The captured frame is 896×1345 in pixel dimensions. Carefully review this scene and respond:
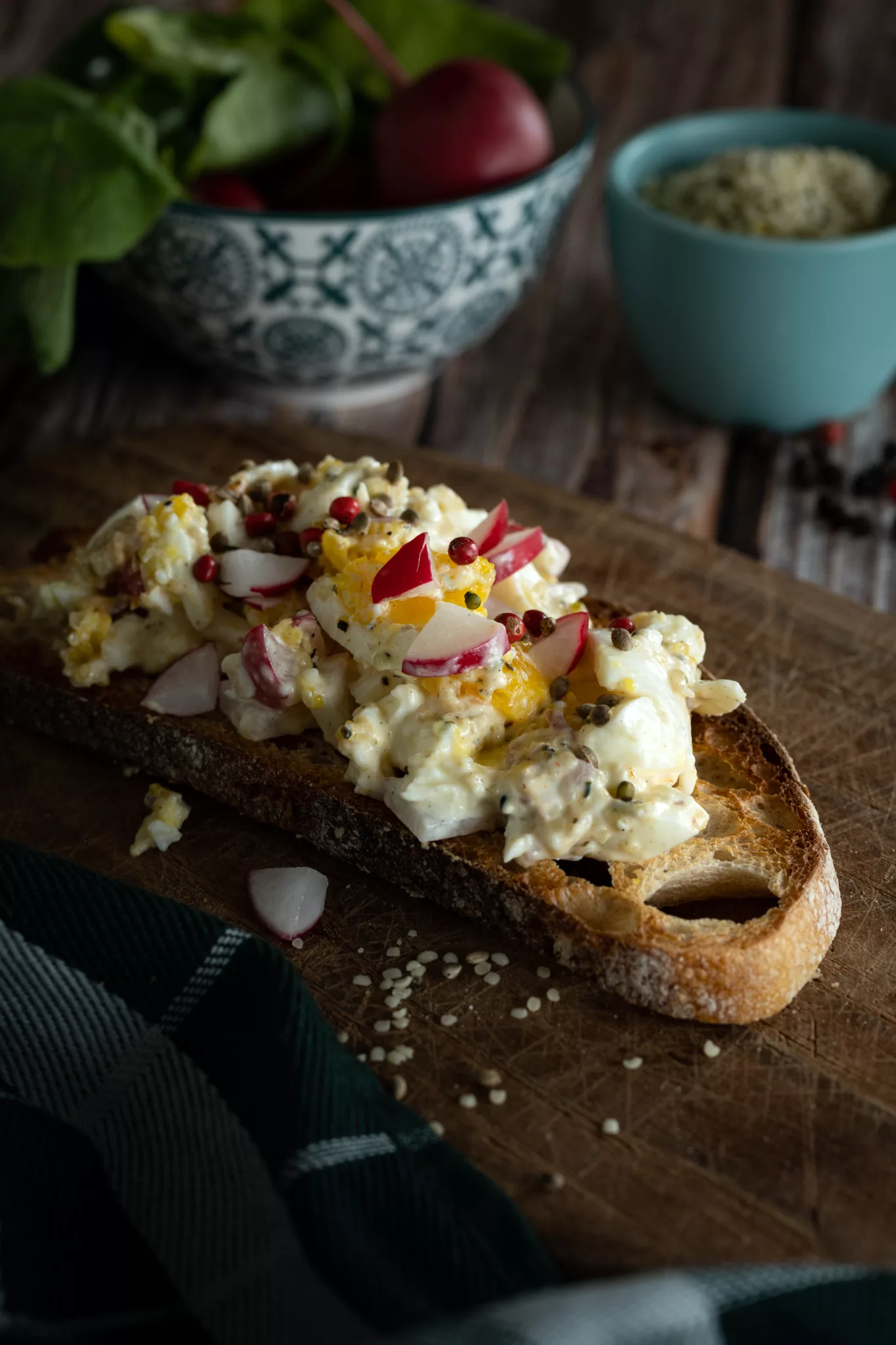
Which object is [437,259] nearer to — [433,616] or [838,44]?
[433,616]

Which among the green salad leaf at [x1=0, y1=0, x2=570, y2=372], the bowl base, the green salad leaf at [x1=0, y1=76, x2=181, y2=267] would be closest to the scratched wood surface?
the bowl base

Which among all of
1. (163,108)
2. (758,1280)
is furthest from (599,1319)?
(163,108)

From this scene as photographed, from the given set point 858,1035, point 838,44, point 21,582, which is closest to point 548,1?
point 838,44

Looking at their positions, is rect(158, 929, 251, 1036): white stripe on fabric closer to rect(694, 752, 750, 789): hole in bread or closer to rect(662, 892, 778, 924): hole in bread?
rect(662, 892, 778, 924): hole in bread

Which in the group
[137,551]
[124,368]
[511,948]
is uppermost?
[137,551]

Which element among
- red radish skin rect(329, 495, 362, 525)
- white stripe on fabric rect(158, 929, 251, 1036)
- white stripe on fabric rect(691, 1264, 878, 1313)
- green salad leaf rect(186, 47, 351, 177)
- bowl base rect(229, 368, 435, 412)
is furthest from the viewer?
bowl base rect(229, 368, 435, 412)

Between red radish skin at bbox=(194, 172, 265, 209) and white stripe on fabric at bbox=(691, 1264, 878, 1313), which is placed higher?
red radish skin at bbox=(194, 172, 265, 209)
